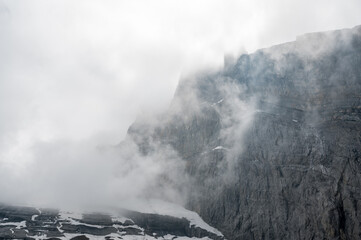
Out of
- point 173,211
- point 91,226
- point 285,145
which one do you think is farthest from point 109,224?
point 285,145

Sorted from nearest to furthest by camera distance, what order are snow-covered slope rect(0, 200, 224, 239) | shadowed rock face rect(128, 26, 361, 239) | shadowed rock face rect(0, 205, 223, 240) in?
shadowed rock face rect(128, 26, 361, 239) → snow-covered slope rect(0, 200, 224, 239) → shadowed rock face rect(0, 205, 223, 240)

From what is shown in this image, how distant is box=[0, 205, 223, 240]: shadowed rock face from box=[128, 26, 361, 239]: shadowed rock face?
1404 cm

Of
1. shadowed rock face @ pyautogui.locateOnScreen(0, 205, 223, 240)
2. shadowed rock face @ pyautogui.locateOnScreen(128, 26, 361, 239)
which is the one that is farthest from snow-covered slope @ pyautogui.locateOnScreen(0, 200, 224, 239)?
shadowed rock face @ pyautogui.locateOnScreen(128, 26, 361, 239)

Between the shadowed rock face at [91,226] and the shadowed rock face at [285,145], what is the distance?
14037mm

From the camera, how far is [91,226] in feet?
581

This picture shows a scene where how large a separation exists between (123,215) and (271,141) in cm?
9225

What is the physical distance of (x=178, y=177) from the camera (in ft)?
635

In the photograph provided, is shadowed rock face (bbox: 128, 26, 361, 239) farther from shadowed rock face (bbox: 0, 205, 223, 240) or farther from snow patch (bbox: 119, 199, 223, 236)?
shadowed rock face (bbox: 0, 205, 223, 240)

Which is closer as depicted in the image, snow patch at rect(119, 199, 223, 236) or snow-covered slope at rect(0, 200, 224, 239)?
snow patch at rect(119, 199, 223, 236)

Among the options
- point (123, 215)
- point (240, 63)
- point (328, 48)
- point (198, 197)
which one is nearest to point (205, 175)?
point (198, 197)

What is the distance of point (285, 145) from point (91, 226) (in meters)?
103

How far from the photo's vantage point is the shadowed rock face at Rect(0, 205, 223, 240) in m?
166

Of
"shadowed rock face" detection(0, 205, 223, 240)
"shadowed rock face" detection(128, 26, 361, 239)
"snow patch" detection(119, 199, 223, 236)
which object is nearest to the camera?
"shadowed rock face" detection(128, 26, 361, 239)

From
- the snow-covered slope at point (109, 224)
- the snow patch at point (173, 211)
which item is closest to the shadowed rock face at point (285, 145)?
the snow patch at point (173, 211)
